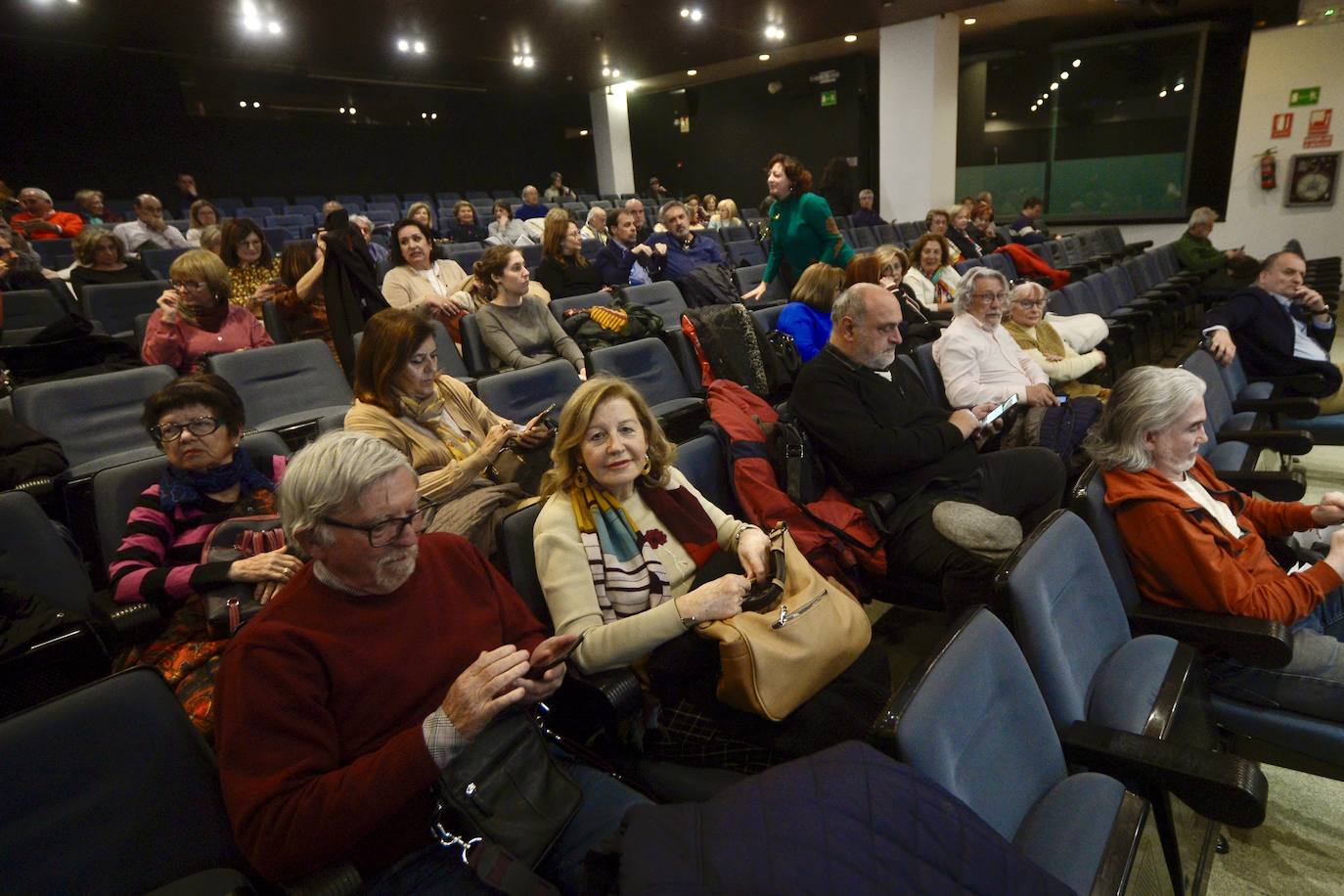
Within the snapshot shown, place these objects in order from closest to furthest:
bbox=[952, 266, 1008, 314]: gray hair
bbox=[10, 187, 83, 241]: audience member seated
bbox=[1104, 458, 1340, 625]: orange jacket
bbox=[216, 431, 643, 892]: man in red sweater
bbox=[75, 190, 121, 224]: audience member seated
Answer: bbox=[216, 431, 643, 892]: man in red sweater → bbox=[1104, 458, 1340, 625]: orange jacket → bbox=[952, 266, 1008, 314]: gray hair → bbox=[10, 187, 83, 241]: audience member seated → bbox=[75, 190, 121, 224]: audience member seated

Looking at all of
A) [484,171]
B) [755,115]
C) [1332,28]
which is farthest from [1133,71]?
[484,171]

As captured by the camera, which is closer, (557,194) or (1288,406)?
(1288,406)

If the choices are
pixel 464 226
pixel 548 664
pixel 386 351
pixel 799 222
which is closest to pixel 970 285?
pixel 799 222

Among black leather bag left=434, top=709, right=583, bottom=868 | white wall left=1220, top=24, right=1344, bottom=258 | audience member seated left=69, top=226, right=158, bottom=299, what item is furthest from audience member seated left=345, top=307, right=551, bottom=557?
white wall left=1220, top=24, right=1344, bottom=258

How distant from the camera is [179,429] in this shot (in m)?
1.71

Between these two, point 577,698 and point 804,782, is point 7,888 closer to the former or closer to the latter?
point 577,698

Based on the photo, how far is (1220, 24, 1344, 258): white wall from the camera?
8297mm

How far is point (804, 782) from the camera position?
2.71ft

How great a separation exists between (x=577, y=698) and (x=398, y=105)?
49.2ft

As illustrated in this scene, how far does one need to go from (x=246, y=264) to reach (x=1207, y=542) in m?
4.59

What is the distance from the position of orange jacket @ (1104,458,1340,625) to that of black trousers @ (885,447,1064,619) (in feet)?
1.16

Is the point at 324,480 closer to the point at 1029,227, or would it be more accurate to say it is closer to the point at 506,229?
the point at 506,229

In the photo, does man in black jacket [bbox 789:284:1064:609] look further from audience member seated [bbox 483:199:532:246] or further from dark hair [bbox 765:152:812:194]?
audience member seated [bbox 483:199:532:246]

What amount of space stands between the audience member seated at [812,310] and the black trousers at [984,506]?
1.27 metres
